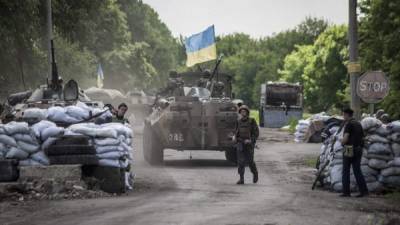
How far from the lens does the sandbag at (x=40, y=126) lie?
1589 cm

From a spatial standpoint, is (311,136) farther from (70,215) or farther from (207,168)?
(70,215)

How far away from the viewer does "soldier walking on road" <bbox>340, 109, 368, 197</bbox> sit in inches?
659

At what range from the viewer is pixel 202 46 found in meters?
40.1

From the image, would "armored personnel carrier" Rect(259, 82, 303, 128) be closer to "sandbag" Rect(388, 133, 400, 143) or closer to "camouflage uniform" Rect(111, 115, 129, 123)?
"camouflage uniform" Rect(111, 115, 129, 123)

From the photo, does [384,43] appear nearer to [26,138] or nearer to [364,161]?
[364,161]

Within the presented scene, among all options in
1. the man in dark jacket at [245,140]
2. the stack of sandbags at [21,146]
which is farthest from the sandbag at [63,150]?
the man in dark jacket at [245,140]

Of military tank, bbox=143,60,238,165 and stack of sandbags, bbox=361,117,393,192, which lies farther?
military tank, bbox=143,60,238,165

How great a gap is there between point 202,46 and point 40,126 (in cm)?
2443

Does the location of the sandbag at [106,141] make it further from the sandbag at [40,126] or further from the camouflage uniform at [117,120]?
the camouflage uniform at [117,120]

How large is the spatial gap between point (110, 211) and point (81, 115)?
4.64m

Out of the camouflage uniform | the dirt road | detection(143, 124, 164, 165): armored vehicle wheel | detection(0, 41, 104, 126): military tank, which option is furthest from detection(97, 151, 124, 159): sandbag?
detection(143, 124, 164, 165): armored vehicle wheel

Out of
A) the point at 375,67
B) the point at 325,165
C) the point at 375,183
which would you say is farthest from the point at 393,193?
the point at 375,67

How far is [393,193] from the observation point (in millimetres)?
17078

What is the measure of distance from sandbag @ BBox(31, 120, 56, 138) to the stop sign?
6.40 m
